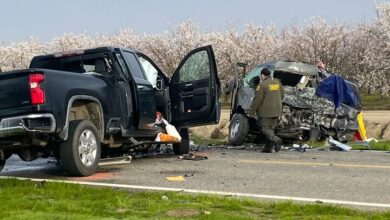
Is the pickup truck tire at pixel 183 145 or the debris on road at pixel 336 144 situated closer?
the pickup truck tire at pixel 183 145

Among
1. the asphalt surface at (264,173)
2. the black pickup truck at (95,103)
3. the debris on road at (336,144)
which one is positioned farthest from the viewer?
the debris on road at (336,144)

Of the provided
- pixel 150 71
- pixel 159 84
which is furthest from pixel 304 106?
pixel 159 84

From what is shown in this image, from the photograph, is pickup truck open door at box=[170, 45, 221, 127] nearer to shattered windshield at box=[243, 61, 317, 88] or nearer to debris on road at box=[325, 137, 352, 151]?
debris on road at box=[325, 137, 352, 151]

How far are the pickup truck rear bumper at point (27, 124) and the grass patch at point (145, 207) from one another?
1.00 meters

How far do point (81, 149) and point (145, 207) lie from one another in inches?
106

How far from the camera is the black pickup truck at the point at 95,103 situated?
26.5ft

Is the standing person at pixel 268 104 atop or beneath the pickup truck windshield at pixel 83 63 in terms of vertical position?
beneath

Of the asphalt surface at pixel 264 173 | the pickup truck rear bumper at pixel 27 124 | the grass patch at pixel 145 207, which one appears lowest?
the asphalt surface at pixel 264 173

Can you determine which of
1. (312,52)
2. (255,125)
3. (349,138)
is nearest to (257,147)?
(255,125)

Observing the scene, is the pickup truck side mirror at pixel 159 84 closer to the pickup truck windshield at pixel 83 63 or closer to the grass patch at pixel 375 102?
the pickup truck windshield at pixel 83 63

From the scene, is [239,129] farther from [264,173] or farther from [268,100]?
[264,173]

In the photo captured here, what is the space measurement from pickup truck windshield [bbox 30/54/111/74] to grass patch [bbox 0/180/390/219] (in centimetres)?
321

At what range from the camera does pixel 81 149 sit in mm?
8641

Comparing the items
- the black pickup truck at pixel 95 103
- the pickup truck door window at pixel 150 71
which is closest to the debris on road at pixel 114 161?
the black pickup truck at pixel 95 103
